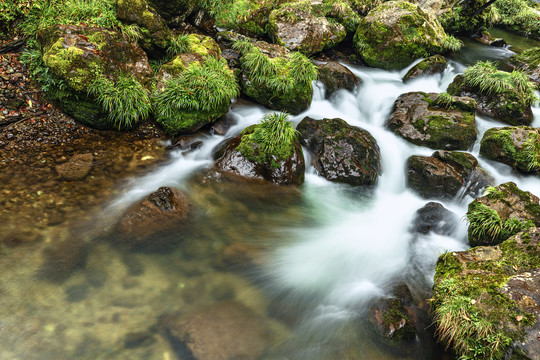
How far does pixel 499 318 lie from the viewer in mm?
3764

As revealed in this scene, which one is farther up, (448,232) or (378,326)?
(378,326)

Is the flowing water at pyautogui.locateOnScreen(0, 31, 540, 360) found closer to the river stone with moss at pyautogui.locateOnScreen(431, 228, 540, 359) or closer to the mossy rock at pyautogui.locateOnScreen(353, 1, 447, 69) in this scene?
the river stone with moss at pyautogui.locateOnScreen(431, 228, 540, 359)

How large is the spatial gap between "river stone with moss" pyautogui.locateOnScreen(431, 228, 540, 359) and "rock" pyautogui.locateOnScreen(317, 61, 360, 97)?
668 cm

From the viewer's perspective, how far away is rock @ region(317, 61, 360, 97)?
9906 millimetres

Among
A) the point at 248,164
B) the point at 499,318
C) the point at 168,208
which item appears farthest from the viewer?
the point at 248,164

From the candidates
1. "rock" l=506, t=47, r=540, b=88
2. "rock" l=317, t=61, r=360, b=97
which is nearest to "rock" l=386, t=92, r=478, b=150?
"rock" l=317, t=61, r=360, b=97

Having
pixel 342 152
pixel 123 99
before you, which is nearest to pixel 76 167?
pixel 123 99

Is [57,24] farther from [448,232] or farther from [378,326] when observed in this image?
[448,232]

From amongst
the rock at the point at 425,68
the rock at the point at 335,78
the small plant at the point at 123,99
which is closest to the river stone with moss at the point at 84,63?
the small plant at the point at 123,99

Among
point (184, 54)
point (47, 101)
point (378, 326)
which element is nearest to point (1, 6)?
point (47, 101)

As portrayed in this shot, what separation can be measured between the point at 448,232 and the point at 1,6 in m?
11.3

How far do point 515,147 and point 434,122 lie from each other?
201 cm

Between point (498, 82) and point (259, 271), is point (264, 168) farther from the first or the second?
point (498, 82)

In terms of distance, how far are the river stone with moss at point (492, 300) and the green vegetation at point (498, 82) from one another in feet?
22.0
